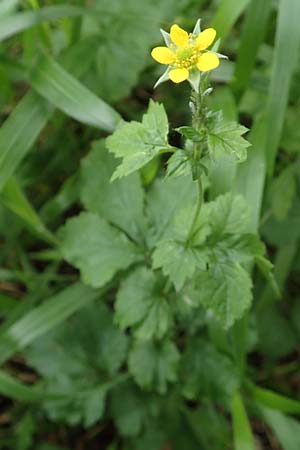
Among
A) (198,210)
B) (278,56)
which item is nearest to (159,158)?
(278,56)

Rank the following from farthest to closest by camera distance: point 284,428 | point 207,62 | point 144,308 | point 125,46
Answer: point 125,46, point 284,428, point 144,308, point 207,62

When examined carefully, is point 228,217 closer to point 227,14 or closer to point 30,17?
point 227,14

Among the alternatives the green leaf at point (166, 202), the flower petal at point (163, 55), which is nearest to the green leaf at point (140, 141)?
the flower petal at point (163, 55)

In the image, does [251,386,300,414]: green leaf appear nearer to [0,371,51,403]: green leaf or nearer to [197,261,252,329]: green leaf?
[197,261,252,329]: green leaf

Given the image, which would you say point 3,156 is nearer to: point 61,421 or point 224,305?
point 224,305

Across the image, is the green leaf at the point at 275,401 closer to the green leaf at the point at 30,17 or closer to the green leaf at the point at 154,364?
the green leaf at the point at 154,364

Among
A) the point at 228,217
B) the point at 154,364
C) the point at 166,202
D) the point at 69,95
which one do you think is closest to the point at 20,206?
the point at 69,95

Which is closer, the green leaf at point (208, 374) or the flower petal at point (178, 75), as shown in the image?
the flower petal at point (178, 75)
